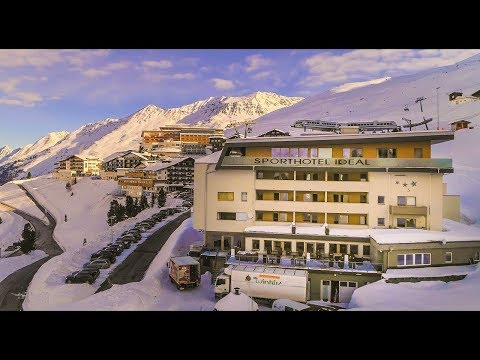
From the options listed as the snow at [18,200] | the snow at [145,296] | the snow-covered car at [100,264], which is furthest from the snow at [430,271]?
the snow at [18,200]

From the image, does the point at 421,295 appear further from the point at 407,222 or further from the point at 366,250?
the point at 407,222

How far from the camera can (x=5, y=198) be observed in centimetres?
6300

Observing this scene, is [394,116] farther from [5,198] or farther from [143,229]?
[5,198]

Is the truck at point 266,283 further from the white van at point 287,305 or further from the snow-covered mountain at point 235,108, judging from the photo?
the snow-covered mountain at point 235,108

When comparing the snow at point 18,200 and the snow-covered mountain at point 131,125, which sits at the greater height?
the snow-covered mountain at point 131,125

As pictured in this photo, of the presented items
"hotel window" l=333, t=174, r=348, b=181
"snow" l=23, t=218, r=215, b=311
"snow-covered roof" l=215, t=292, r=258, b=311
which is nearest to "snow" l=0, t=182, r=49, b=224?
"snow" l=23, t=218, r=215, b=311

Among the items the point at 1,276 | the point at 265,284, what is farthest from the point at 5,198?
the point at 265,284

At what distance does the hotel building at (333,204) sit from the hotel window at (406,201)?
1.4 inches

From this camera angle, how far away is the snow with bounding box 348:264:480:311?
8797mm

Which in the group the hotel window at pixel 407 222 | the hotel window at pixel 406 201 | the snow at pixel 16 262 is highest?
the hotel window at pixel 406 201

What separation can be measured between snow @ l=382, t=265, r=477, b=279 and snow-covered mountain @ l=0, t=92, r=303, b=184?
107m

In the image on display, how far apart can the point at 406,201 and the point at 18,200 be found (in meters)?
62.7

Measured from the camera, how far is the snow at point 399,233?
12.9 metres
